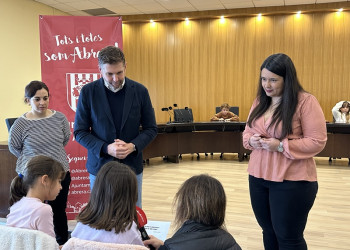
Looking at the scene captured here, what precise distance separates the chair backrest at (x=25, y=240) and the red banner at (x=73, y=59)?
1942 millimetres

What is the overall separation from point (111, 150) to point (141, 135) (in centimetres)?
26

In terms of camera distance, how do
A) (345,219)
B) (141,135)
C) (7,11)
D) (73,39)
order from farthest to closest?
(7,11) → (345,219) → (73,39) → (141,135)

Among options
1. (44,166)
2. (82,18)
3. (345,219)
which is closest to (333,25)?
(345,219)

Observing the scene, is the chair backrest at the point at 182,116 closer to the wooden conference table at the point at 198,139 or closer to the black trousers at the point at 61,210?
the wooden conference table at the point at 198,139

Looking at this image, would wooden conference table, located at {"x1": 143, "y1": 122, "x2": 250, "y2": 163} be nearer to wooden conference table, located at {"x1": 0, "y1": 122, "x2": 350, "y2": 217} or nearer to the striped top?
wooden conference table, located at {"x1": 0, "y1": 122, "x2": 350, "y2": 217}

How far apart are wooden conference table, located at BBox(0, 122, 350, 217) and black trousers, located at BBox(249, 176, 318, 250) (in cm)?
468

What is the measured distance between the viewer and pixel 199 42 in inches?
352

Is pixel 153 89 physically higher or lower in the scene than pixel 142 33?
lower

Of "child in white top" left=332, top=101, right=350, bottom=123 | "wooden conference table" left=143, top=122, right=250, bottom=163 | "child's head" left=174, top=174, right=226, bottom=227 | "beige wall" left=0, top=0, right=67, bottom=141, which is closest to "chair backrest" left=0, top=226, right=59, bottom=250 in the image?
"child's head" left=174, top=174, right=226, bottom=227

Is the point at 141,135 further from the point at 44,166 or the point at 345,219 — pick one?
the point at 345,219

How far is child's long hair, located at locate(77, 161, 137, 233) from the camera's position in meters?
1.25

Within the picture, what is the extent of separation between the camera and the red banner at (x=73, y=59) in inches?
118

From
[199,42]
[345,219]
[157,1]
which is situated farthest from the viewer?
[199,42]

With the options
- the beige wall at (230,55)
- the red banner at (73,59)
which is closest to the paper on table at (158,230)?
the red banner at (73,59)
